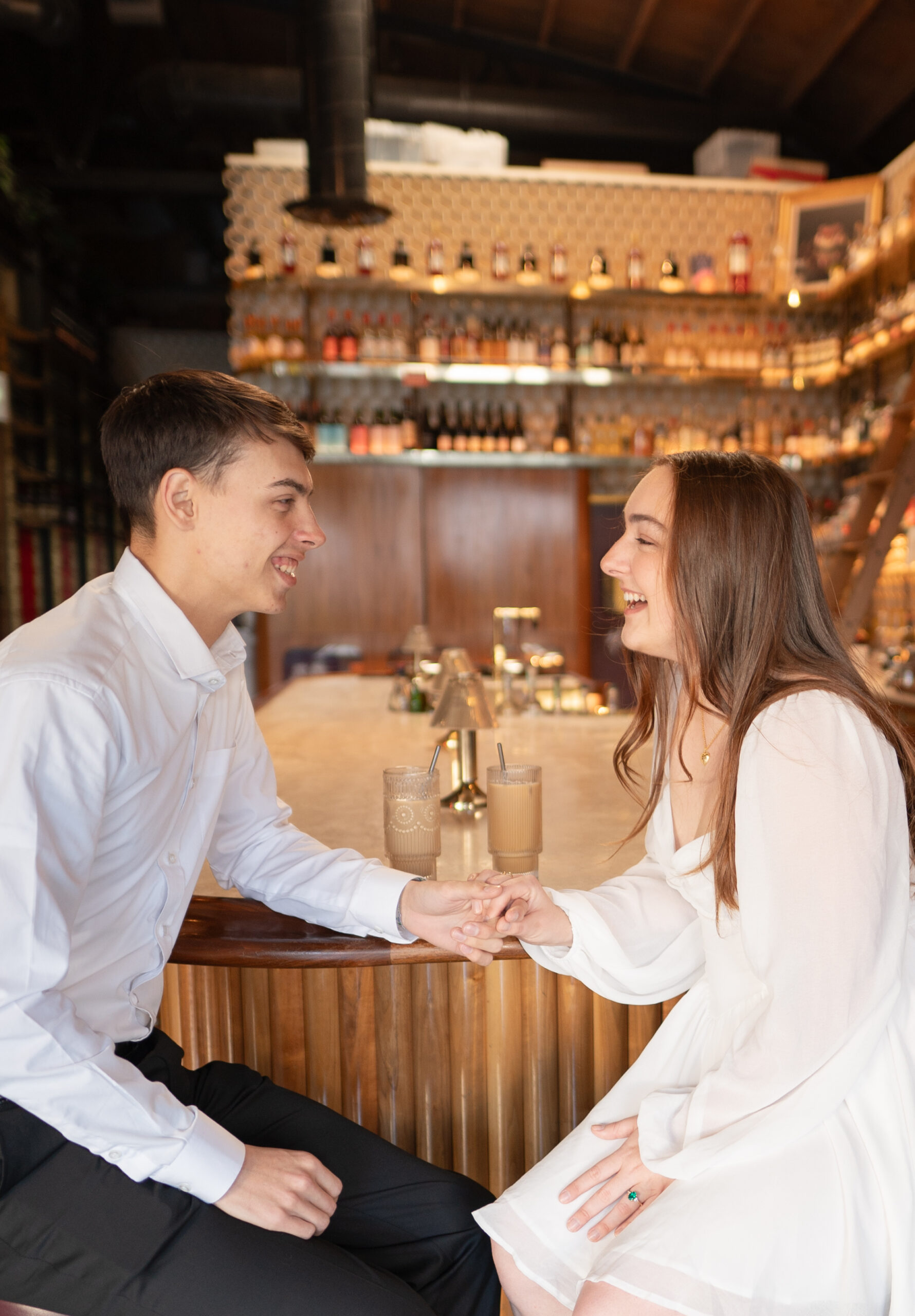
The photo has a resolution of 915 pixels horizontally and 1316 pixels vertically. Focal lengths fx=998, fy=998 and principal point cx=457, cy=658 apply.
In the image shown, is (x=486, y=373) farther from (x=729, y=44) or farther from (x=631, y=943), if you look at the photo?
(x=631, y=943)

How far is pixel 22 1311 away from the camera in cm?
100

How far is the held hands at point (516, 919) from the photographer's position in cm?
128

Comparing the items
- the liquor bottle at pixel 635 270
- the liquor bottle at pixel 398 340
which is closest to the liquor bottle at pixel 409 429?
the liquor bottle at pixel 398 340

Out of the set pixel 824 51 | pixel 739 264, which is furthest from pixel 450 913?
pixel 824 51

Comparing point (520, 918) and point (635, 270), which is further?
point (635, 270)

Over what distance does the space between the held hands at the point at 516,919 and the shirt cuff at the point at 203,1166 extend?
1.27 feet

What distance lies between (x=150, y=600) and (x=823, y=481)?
6.29 m

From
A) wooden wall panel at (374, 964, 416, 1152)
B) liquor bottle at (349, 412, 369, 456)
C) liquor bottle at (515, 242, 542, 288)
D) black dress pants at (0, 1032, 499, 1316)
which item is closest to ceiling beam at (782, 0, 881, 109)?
liquor bottle at (515, 242, 542, 288)

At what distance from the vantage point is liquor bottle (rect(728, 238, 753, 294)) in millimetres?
6312

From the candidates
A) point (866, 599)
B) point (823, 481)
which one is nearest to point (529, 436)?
point (823, 481)

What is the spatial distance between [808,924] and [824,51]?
6590 mm

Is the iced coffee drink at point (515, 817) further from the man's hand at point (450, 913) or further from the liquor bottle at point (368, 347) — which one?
the liquor bottle at point (368, 347)

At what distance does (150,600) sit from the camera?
1259 millimetres

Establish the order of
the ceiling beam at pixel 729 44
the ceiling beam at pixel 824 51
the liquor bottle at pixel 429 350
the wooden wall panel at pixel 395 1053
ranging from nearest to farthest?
the wooden wall panel at pixel 395 1053 < the ceiling beam at pixel 824 51 < the ceiling beam at pixel 729 44 < the liquor bottle at pixel 429 350
